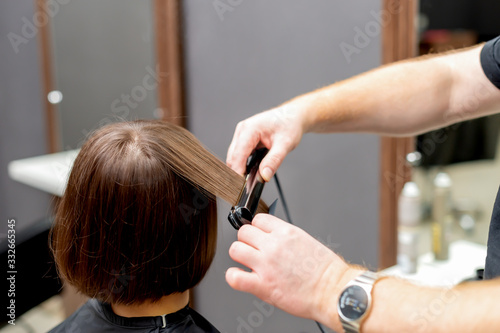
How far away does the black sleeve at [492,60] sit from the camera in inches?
42.4

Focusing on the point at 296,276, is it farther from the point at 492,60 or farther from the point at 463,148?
the point at 463,148

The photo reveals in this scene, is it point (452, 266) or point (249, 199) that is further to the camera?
point (452, 266)

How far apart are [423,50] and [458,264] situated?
0.76 m

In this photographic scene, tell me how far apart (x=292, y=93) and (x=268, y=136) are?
75 centimetres

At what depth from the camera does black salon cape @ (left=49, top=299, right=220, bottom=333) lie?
38.2 inches

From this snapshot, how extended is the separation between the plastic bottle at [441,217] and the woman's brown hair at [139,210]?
97 cm

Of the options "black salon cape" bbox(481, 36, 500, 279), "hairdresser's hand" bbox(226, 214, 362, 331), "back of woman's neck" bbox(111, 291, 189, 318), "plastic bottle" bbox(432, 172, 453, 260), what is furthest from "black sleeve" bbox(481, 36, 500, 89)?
"back of woman's neck" bbox(111, 291, 189, 318)

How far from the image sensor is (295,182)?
74.1 inches

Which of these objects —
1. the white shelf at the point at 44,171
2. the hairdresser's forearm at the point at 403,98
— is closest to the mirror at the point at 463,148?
the hairdresser's forearm at the point at 403,98

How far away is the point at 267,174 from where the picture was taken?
36.8 inches

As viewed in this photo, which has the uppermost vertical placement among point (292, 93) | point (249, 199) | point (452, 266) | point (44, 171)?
point (292, 93)

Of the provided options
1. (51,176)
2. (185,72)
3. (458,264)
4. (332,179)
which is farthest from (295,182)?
(51,176)

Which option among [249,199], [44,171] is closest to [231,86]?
[44,171]

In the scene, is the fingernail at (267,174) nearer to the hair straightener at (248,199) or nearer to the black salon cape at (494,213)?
the hair straightener at (248,199)
